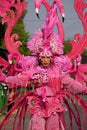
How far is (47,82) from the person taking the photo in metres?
6.79

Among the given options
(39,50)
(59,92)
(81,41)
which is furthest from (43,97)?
(81,41)

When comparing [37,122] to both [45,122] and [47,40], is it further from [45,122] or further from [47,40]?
[47,40]

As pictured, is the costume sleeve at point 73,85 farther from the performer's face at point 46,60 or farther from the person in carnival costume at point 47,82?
the performer's face at point 46,60

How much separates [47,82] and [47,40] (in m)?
0.60

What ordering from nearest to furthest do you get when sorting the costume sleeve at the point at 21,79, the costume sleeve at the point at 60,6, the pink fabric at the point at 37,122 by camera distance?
1. the pink fabric at the point at 37,122
2. the costume sleeve at the point at 21,79
3. the costume sleeve at the point at 60,6

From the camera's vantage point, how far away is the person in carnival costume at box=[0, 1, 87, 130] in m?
6.76

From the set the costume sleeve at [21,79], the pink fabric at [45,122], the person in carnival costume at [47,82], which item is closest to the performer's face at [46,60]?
the person in carnival costume at [47,82]

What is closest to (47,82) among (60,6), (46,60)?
(46,60)

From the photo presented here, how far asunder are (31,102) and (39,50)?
75 centimetres

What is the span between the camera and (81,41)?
726 centimetres

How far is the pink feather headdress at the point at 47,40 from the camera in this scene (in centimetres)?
688

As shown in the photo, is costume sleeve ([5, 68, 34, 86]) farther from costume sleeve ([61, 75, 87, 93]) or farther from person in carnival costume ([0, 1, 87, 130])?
costume sleeve ([61, 75, 87, 93])

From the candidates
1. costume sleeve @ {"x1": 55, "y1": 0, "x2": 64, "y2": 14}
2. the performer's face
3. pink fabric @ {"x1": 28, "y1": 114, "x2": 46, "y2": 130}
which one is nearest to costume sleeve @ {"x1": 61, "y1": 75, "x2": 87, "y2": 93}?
the performer's face

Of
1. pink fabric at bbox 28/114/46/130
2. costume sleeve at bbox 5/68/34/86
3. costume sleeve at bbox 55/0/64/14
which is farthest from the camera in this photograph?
costume sleeve at bbox 55/0/64/14
